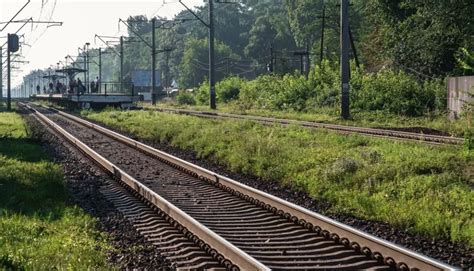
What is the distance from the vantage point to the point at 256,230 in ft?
29.1

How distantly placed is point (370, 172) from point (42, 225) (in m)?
6.19

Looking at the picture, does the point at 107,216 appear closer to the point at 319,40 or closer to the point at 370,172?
the point at 370,172

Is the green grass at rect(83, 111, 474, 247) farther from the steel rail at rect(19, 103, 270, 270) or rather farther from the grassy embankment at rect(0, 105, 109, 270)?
the grassy embankment at rect(0, 105, 109, 270)

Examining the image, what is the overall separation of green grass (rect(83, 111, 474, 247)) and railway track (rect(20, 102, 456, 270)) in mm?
1365

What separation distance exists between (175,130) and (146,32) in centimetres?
16297

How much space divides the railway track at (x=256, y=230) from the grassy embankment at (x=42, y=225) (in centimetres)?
120

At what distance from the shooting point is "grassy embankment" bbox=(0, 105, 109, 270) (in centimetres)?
704

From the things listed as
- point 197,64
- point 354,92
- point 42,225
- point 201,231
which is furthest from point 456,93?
point 197,64

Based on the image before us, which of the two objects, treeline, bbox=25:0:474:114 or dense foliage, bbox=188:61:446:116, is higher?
treeline, bbox=25:0:474:114

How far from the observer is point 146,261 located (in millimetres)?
7418

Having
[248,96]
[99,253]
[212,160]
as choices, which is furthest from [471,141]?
[248,96]

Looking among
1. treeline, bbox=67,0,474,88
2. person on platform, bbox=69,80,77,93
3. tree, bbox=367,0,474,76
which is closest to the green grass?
treeline, bbox=67,0,474,88

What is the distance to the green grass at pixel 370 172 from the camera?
938 cm

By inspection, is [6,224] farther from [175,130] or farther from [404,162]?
[175,130]
